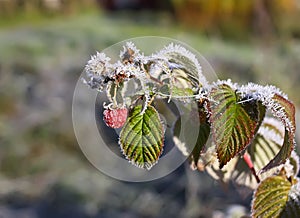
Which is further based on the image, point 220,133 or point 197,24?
point 197,24

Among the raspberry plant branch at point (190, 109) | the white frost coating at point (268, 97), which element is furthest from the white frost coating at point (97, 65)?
the white frost coating at point (268, 97)

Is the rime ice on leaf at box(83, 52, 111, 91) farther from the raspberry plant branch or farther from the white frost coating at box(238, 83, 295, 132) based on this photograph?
the white frost coating at box(238, 83, 295, 132)

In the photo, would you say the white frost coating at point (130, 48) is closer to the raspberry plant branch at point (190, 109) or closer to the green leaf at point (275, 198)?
the raspberry plant branch at point (190, 109)

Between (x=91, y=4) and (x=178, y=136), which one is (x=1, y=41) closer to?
(x=91, y=4)

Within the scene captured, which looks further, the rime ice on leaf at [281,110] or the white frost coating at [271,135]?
the white frost coating at [271,135]

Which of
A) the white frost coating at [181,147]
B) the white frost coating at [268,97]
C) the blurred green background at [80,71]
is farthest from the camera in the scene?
the blurred green background at [80,71]

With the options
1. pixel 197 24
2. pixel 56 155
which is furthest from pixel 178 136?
pixel 197 24

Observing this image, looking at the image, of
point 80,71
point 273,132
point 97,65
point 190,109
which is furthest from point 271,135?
point 80,71
